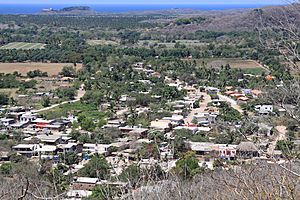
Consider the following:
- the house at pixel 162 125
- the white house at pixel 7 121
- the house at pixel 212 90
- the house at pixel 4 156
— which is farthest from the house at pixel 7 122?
the house at pixel 212 90

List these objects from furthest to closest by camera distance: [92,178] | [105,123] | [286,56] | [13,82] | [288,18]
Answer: [13,82] < [105,123] < [92,178] < [288,18] < [286,56]

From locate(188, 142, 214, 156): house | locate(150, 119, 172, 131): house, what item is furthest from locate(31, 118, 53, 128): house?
locate(188, 142, 214, 156): house

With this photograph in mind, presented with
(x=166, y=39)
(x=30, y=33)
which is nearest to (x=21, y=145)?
(x=166, y=39)

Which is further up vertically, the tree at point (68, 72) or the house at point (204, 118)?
the house at point (204, 118)

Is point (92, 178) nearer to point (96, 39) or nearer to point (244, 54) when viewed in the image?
point (244, 54)

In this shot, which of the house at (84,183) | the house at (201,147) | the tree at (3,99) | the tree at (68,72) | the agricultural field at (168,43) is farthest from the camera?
the agricultural field at (168,43)

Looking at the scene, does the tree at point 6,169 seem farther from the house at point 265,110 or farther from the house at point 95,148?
the house at point 265,110
